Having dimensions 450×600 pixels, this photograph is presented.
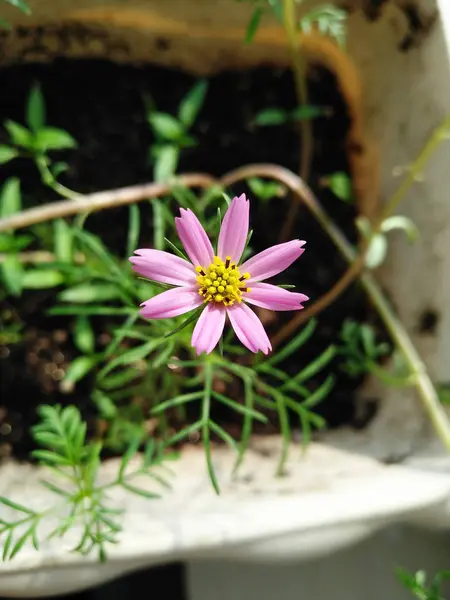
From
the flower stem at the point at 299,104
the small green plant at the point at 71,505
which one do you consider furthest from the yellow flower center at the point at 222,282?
the flower stem at the point at 299,104

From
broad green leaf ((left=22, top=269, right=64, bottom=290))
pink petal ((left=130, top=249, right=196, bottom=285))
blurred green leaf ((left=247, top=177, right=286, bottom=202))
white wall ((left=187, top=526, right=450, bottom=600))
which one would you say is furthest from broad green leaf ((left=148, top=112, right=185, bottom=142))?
white wall ((left=187, top=526, right=450, bottom=600))

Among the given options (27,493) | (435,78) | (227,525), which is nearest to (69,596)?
(27,493)

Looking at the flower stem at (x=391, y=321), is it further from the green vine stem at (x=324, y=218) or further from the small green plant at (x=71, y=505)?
the small green plant at (x=71, y=505)

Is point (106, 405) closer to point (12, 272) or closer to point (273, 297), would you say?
point (12, 272)

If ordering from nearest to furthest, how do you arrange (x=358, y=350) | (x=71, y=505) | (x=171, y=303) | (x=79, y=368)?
(x=171, y=303) → (x=71, y=505) → (x=79, y=368) → (x=358, y=350)

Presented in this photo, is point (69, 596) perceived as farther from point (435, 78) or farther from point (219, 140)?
point (435, 78)

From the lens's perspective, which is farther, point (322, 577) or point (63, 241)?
point (322, 577)

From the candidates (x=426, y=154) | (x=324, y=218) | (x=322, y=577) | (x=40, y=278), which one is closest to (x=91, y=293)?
(x=40, y=278)
